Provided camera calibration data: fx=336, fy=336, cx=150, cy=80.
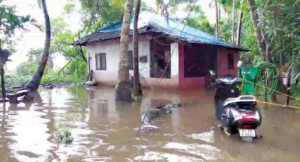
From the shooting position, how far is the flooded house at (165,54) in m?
16.2

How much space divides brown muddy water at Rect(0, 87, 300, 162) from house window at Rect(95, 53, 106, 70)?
33.7ft

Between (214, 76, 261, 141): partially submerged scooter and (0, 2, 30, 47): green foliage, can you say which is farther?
(0, 2, 30, 47): green foliage

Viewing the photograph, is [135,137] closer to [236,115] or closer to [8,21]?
[236,115]

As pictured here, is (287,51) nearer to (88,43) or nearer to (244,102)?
(244,102)

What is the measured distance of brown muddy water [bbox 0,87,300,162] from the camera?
546cm

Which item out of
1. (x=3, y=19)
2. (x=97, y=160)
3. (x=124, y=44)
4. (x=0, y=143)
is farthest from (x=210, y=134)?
(x=124, y=44)

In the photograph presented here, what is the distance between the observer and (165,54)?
58.6 ft

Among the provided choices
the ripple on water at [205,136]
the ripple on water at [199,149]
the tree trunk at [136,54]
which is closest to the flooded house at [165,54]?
the tree trunk at [136,54]

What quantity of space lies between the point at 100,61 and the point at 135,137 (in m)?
14.9

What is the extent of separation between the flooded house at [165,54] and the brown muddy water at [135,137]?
5.92 metres

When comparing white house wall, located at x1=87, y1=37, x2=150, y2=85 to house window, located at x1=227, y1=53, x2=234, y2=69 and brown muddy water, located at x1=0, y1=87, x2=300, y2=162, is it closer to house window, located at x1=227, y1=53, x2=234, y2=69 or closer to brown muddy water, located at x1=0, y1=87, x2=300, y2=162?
house window, located at x1=227, y1=53, x2=234, y2=69

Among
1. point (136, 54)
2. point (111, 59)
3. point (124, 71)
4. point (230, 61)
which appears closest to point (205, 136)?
point (124, 71)

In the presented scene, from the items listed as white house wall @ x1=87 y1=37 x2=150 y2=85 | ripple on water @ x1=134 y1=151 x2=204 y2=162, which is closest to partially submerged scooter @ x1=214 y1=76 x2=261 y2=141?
ripple on water @ x1=134 y1=151 x2=204 y2=162

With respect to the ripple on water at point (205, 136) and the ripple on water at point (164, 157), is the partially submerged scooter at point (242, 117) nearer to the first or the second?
the ripple on water at point (205, 136)
